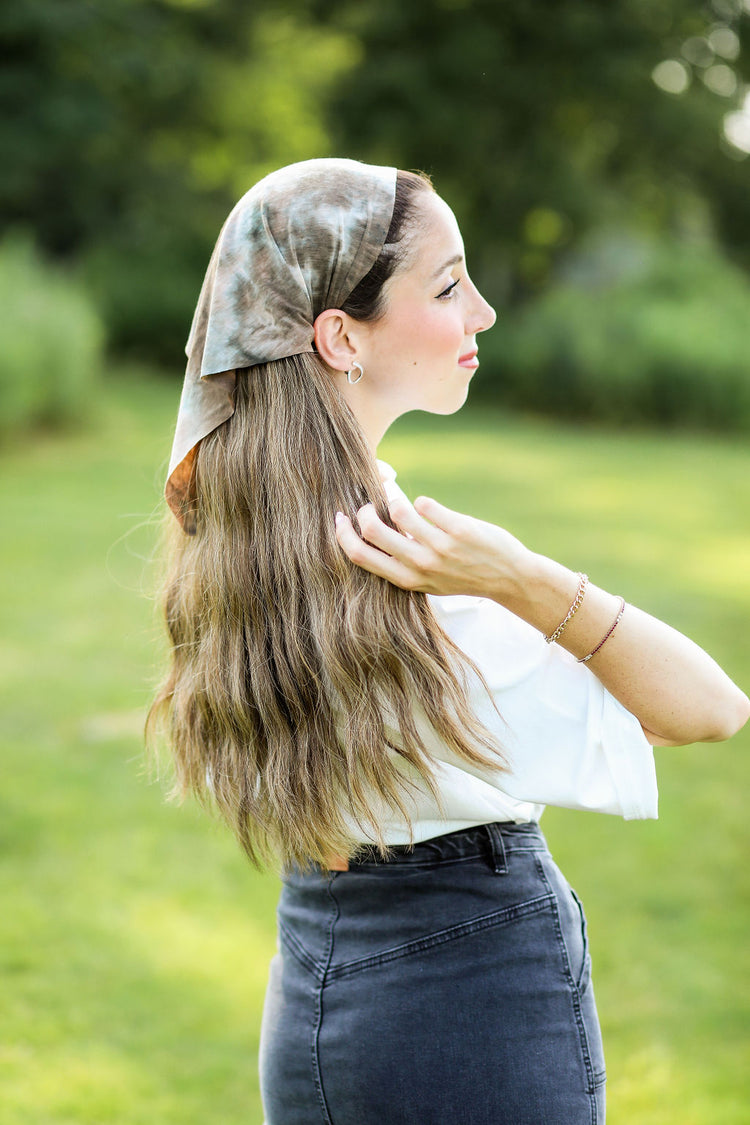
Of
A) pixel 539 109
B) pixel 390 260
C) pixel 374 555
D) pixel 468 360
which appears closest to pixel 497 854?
pixel 374 555

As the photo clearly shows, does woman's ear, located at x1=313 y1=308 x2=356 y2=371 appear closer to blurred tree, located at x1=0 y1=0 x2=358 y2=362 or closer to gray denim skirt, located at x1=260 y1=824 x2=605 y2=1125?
gray denim skirt, located at x1=260 y1=824 x2=605 y2=1125

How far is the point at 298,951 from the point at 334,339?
0.85 meters

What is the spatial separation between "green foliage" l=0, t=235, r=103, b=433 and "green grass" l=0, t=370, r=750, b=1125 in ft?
11.5

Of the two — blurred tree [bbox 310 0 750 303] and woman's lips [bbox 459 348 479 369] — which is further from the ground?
blurred tree [bbox 310 0 750 303]

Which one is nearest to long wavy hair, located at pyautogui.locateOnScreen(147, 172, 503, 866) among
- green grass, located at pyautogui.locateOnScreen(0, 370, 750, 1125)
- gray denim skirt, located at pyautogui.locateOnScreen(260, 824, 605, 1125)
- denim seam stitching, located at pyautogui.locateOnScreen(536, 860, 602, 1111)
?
gray denim skirt, located at pyautogui.locateOnScreen(260, 824, 605, 1125)

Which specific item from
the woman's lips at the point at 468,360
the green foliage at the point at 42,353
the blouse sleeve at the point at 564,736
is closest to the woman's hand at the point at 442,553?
the blouse sleeve at the point at 564,736

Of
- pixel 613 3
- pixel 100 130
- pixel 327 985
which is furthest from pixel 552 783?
pixel 613 3

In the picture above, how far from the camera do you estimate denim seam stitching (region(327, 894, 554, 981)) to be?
1.41m

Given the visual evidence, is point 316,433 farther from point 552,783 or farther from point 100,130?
point 100,130

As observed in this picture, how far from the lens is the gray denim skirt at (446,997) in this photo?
1.36 metres

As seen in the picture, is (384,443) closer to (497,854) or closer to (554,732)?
(497,854)

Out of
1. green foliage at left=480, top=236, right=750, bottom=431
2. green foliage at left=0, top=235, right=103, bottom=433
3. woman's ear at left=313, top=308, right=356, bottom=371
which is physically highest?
green foliage at left=480, top=236, right=750, bottom=431

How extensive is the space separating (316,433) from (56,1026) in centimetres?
247

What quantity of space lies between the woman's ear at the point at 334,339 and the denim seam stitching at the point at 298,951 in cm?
80
